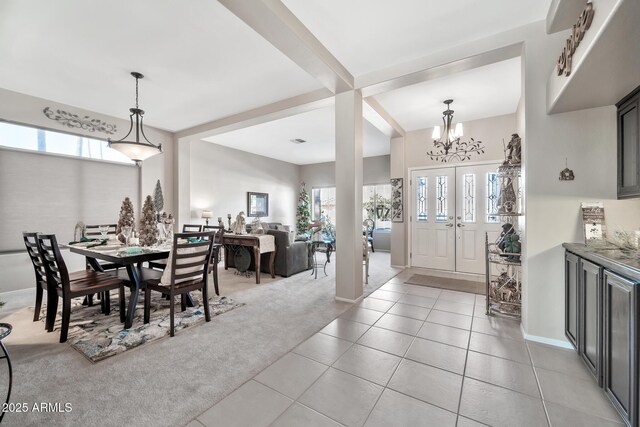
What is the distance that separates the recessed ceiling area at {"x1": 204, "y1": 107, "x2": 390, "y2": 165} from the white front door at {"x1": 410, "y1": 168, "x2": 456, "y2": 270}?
1594mm

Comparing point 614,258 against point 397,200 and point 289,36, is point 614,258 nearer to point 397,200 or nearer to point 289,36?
point 289,36

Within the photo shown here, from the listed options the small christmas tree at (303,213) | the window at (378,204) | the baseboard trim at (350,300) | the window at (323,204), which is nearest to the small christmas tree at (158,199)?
the baseboard trim at (350,300)

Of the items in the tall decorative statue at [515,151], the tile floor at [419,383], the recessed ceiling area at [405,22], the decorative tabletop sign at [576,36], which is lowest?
the tile floor at [419,383]

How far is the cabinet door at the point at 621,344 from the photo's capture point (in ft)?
4.36

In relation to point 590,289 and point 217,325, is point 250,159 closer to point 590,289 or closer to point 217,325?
point 217,325

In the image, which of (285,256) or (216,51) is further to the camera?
(285,256)

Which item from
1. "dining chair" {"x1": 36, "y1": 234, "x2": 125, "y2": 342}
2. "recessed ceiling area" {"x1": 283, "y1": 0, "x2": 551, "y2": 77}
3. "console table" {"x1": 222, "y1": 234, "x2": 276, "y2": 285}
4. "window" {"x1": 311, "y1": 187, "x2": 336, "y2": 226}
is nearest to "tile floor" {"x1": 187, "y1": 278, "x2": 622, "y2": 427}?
"dining chair" {"x1": 36, "y1": 234, "x2": 125, "y2": 342}

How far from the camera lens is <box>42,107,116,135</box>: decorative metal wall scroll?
167 inches

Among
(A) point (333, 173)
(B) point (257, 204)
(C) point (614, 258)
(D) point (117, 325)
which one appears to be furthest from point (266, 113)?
(A) point (333, 173)

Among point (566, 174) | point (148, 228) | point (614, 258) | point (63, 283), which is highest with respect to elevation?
point (566, 174)

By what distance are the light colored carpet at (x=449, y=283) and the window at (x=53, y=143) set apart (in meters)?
5.92

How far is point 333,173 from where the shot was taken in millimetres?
9219

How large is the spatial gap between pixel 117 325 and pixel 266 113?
11.6 ft

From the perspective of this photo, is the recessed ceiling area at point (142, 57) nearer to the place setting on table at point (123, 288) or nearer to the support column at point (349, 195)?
the support column at point (349, 195)
